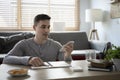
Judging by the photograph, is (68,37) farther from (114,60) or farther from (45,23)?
(114,60)

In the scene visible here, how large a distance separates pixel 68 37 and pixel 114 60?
2.87 meters

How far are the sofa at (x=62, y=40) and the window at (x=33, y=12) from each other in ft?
2.44

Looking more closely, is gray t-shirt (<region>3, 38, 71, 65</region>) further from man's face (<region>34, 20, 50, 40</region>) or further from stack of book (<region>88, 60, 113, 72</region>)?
stack of book (<region>88, 60, 113, 72</region>)

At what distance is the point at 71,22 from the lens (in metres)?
5.18

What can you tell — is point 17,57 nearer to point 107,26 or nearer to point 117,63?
point 117,63

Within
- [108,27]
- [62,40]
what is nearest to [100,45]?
[108,27]

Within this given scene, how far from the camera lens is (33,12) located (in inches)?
194

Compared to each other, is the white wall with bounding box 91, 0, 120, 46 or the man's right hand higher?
the white wall with bounding box 91, 0, 120, 46

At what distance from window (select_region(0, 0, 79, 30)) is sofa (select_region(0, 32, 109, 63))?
2.44ft

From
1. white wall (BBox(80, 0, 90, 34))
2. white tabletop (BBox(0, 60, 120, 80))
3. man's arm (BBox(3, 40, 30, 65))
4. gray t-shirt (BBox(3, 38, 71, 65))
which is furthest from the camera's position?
white wall (BBox(80, 0, 90, 34))

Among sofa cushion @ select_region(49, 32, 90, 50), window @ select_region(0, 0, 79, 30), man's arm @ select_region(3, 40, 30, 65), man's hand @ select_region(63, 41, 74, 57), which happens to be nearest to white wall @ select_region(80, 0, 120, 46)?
sofa cushion @ select_region(49, 32, 90, 50)

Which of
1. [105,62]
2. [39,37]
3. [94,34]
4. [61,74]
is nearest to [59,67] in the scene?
[61,74]

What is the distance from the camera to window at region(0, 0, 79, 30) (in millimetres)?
4770

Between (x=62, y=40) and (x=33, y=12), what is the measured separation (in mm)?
1172
